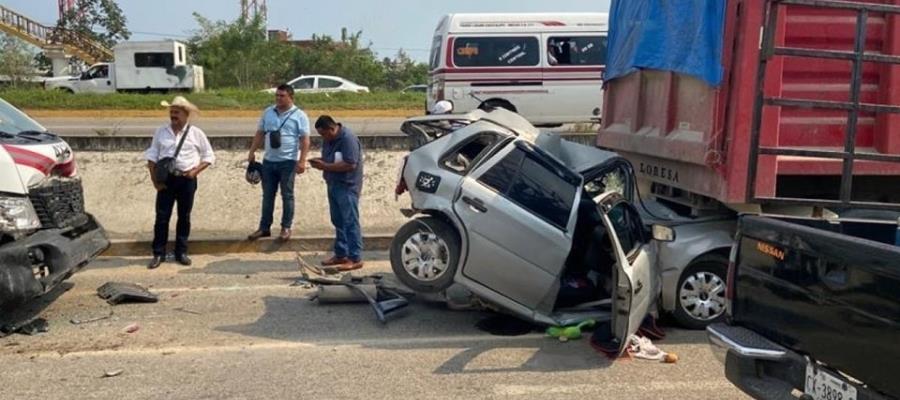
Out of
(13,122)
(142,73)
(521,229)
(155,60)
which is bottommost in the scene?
(521,229)

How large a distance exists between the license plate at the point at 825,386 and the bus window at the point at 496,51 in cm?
1252

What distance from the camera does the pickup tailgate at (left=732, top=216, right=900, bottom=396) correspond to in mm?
2664

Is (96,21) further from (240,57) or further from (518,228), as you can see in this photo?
(518,228)

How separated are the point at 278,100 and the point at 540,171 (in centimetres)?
400

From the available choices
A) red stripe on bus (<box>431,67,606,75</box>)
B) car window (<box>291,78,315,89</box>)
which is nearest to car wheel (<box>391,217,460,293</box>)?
red stripe on bus (<box>431,67,606,75</box>)

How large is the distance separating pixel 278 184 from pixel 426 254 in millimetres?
3800

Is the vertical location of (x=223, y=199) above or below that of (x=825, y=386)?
below

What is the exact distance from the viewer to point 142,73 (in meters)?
31.9

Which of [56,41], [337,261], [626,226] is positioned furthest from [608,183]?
[56,41]

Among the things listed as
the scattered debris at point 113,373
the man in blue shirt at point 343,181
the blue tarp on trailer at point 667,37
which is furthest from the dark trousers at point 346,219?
the scattered debris at point 113,373

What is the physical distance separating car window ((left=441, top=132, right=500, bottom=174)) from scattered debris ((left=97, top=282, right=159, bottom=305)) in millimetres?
2802

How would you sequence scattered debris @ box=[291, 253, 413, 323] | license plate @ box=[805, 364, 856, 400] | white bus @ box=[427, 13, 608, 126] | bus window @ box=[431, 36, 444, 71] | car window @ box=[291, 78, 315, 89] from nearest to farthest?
license plate @ box=[805, 364, 856, 400] → scattered debris @ box=[291, 253, 413, 323] → white bus @ box=[427, 13, 608, 126] → bus window @ box=[431, 36, 444, 71] → car window @ box=[291, 78, 315, 89]

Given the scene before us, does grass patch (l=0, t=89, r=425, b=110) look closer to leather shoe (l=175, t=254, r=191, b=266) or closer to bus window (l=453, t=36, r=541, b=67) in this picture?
bus window (l=453, t=36, r=541, b=67)

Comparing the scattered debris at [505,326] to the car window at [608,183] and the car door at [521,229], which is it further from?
the car window at [608,183]
